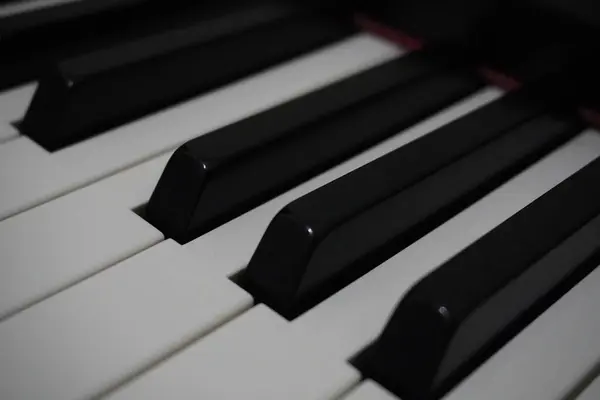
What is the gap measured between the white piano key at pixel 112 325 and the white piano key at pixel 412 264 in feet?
0.20

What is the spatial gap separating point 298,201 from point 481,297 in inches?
5.8

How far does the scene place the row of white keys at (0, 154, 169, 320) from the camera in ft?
1.94

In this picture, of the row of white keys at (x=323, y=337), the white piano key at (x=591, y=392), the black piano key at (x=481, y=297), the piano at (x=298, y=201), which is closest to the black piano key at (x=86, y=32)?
the piano at (x=298, y=201)

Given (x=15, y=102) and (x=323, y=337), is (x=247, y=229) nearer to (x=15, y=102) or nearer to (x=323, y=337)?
(x=323, y=337)

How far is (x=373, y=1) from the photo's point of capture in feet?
3.06

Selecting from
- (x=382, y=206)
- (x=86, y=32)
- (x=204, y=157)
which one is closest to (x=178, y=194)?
(x=204, y=157)

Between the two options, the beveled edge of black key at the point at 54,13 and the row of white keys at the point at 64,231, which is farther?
the beveled edge of black key at the point at 54,13

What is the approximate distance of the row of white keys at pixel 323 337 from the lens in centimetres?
54

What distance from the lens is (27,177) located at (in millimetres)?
690

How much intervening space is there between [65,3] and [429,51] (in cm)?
37

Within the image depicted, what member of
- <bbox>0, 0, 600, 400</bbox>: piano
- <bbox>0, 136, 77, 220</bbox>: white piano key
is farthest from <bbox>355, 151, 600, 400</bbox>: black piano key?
<bbox>0, 136, 77, 220</bbox>: white piano key

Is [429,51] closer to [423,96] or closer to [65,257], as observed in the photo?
[423,96]

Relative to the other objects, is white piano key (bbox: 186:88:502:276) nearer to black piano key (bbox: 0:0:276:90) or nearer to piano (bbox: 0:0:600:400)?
piano (bbox: 0:0:600:400)

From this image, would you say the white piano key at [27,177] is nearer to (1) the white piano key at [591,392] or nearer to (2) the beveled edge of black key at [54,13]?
(2) the beveled edge of black key at [54,13]
